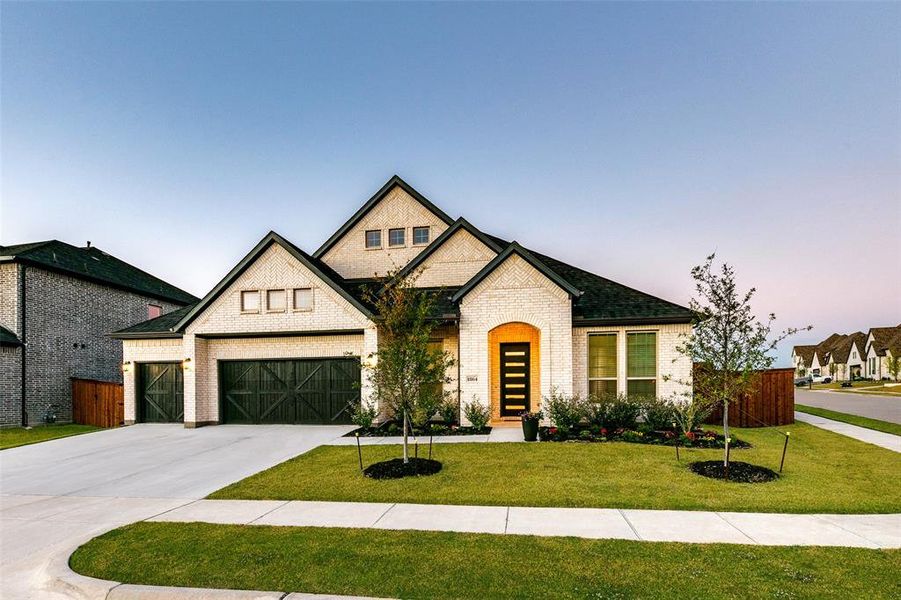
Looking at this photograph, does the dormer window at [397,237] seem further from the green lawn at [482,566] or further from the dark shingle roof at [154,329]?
the green lawn at [482,566]

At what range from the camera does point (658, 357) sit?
46.6ft

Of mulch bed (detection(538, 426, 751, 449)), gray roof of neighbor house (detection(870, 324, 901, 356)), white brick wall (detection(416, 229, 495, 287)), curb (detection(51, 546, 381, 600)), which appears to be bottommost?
gray roof of neighbor house (detection(870, 324, 901, 356))

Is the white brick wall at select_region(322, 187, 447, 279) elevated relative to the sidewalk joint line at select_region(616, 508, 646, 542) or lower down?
elevated

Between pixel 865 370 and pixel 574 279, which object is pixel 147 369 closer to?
pixel 574 279

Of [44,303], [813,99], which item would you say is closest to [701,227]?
[813,99]

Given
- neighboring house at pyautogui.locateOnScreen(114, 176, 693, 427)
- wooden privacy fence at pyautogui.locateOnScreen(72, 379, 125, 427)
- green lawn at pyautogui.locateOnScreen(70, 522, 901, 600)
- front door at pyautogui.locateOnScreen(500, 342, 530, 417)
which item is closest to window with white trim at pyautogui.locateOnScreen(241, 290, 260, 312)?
neighboring house at pyautogui.locateOnScreen(114, 176, 693, 427)

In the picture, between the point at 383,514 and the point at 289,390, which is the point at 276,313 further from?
the point at 383,514

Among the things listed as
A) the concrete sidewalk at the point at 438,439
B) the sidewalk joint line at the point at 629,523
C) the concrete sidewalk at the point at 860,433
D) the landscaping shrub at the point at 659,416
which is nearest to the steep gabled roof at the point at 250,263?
the concrete sidewalk at the point at 438,439

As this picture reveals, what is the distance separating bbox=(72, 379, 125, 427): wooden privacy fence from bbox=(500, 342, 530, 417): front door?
655 inches

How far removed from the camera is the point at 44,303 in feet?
64.2

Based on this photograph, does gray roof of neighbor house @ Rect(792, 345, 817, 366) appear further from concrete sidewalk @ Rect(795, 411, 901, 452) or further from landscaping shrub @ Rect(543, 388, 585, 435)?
landscaping shrub @ Rect(543, 388, 585, 435)

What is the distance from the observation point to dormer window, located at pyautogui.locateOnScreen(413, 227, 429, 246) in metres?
19.2

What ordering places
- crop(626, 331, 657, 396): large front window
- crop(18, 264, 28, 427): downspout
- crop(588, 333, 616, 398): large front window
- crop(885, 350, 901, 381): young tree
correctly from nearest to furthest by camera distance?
crop(626, 331, 657, 396): large front window → crop(588, 333, 616, 398): large front window → crop(18, 264, 28, 427): downspout → crop(885, 350, 901, 381): young tree

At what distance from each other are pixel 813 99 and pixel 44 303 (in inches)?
1361
